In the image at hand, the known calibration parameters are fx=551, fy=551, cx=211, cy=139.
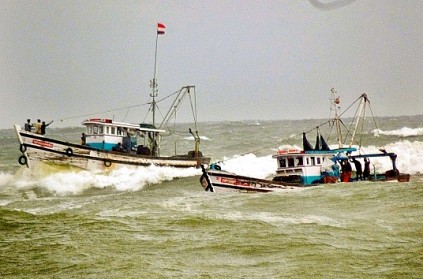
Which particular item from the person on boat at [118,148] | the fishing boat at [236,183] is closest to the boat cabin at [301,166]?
the fishing boat at [236,183]

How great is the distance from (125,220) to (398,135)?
57736 millimetres

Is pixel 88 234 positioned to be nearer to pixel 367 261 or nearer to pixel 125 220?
pixel 125 220

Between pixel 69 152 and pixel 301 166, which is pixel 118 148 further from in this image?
pixel 301 166

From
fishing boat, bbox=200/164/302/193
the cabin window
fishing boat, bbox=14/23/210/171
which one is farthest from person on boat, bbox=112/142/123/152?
the cabin window

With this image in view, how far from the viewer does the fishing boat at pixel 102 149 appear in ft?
115

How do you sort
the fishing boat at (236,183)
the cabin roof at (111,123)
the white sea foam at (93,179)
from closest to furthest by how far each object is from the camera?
the fishing boat at (236,183) → the white sea foam at (93,179) → the cabin roof at (111,123)

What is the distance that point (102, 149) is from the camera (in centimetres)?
3578

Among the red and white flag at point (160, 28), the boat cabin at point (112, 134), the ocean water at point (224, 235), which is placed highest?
the red and white flag at point (160, 28)

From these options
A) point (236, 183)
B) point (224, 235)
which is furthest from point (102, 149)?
point (224, 235)

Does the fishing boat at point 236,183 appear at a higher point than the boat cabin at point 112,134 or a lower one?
lower

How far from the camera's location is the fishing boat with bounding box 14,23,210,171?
1382 inches

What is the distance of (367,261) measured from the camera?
11477 mm

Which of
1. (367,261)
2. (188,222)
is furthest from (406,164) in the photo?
(367,261)

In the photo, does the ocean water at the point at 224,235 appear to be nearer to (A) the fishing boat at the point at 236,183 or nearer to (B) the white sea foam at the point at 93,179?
(A) the fishing boat at the point at 236,183
